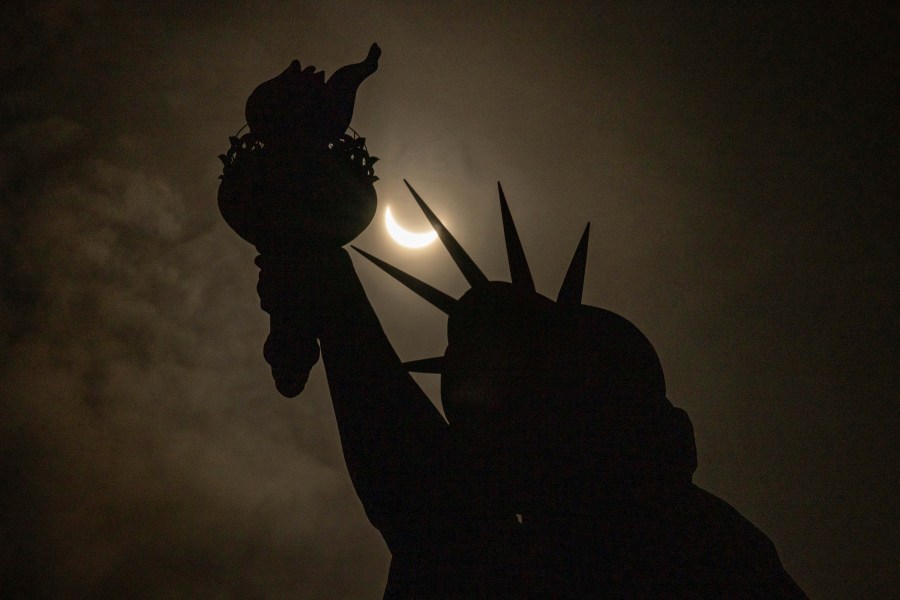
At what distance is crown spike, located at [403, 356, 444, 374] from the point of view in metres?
9.05

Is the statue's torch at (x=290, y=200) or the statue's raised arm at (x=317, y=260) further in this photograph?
the statue's torch at (x=290, y=200)

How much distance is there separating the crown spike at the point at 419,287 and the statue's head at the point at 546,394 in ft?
0.05

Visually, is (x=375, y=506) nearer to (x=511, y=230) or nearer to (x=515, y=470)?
(x=515, y=470)

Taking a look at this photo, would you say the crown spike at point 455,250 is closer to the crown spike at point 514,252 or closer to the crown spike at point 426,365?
the crown spike at point 514,252

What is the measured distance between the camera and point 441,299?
28.7ft

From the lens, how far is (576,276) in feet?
28.8

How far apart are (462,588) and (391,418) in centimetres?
229

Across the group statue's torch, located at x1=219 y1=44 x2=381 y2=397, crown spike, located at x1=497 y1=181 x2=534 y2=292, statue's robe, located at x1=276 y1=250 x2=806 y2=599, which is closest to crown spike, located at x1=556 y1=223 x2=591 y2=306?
crown spike, located at x1=497 y1=181 x2=534 y2=292

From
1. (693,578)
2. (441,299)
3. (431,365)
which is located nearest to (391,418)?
(431,365)

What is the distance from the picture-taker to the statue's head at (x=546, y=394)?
329 inches

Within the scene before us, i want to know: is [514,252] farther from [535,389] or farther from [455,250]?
[535,389]

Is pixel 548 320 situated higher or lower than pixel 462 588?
higher

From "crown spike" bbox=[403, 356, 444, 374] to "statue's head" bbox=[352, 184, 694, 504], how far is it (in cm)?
28

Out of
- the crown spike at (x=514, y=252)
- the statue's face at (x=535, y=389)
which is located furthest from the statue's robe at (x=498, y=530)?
the crown spike at (x=514, y=252)
